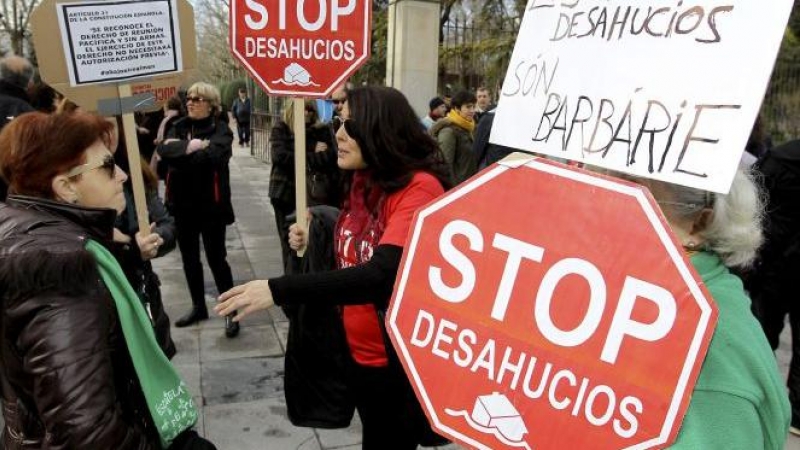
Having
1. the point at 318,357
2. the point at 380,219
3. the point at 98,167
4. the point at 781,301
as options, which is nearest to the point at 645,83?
the point at 380,219

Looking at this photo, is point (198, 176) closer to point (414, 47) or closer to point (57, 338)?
point (57, 338)

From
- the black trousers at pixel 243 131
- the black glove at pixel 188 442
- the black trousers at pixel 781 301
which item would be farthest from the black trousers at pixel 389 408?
the black trousers at pixel 243 131

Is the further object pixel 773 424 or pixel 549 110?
pixel 549 110

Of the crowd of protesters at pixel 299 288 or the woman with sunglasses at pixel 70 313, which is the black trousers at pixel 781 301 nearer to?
the crowd of protesters at pixel 299 288

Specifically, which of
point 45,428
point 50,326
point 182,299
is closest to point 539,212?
point 50,326

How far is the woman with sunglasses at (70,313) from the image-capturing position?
1.46 m

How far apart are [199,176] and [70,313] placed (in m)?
3.21

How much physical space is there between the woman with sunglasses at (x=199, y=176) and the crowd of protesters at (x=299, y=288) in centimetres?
117

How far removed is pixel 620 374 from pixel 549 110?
0.56 metres

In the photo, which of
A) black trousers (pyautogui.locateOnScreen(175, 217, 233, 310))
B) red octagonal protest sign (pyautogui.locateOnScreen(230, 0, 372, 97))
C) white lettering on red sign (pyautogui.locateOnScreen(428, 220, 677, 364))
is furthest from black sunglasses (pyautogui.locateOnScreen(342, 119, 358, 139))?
black trousers (pyautogui.locateOnScreen(175, 217, 233, 310))

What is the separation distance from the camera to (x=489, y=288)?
1268 mm

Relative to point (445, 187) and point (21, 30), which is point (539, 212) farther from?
point (21, 30)

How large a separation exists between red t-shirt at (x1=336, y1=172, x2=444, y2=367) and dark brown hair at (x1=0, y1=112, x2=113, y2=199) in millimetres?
904

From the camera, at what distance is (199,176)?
457 centimetres
